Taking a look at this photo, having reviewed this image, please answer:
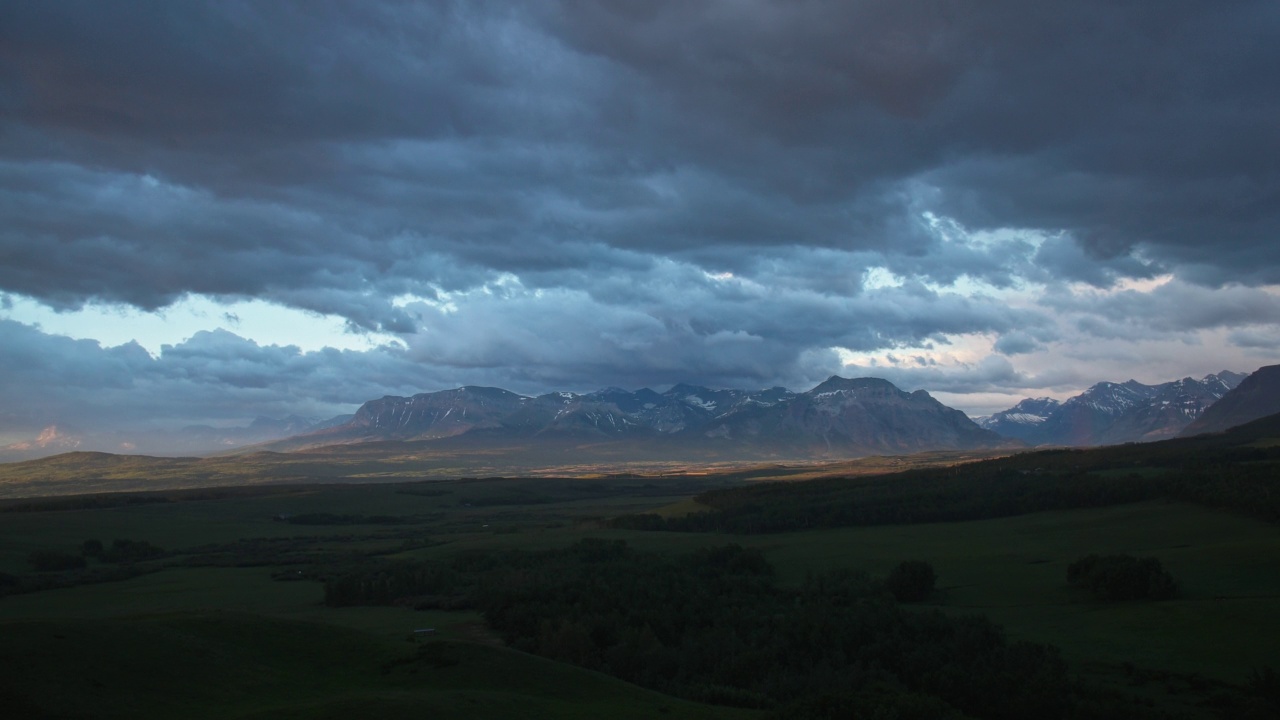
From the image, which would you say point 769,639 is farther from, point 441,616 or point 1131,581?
point 1131,581

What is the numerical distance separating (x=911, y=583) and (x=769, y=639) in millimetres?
22448

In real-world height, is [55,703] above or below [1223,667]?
above

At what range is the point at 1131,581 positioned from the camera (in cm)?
5447

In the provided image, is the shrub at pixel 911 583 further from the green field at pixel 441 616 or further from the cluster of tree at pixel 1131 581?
the cluster of tree at pixel 1131 581

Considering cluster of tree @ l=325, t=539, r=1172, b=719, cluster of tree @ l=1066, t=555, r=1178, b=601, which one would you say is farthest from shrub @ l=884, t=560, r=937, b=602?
cluster of tree @ l=1066, t=555, r=1178, b=601

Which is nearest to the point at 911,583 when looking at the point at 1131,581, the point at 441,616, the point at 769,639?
the point at 1131,581

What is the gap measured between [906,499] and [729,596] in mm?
71592

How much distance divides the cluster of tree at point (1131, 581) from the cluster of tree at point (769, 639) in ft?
38.9

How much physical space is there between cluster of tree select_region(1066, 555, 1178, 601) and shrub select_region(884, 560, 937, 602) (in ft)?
36.0

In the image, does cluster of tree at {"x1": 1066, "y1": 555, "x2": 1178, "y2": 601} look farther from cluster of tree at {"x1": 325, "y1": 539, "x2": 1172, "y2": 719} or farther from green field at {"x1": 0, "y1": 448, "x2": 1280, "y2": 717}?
cluster of tree at {"x1": 325, "y1": 539, "x2": 1172, "y2": 719}

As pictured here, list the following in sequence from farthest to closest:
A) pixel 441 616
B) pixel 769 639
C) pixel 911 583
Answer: pixel 911 583 → pixel 441 616 → pixel 769 639

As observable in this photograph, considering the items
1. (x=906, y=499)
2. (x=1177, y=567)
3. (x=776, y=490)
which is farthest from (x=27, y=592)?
(x=776, y=490)

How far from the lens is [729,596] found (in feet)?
194

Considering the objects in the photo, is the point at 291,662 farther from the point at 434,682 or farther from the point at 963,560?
the point at 963,560
